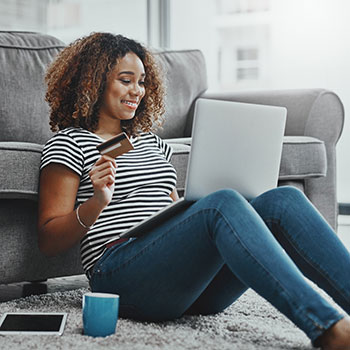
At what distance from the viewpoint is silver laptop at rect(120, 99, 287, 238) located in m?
1.36

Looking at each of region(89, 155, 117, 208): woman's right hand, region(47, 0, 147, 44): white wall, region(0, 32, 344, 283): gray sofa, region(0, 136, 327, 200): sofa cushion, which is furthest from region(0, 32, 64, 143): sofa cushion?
region(47, 0, 147, 44): white wall

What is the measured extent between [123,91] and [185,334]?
24.8 inches

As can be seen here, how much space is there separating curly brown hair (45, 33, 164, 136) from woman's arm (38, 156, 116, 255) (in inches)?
7.4

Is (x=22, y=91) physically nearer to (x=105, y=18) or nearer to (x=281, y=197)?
(x=281, y=197)

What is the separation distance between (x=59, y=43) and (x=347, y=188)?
2167mm

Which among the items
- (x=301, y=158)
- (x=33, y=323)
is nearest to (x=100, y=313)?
(x=33, y=323)

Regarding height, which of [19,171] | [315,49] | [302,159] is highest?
[315,49]

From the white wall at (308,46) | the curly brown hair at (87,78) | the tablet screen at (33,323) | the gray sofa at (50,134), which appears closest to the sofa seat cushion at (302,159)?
the gray sofa at (50,134)

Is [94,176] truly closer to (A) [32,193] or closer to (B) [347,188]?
(A) [32,193]

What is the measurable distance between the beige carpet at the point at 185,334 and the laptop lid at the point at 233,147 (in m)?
0.30

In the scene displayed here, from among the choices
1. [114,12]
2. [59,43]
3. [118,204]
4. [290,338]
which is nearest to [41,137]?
[59,43]

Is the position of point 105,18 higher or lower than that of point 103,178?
higher

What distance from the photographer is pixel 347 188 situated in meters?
4.00

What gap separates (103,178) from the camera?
1.46m
